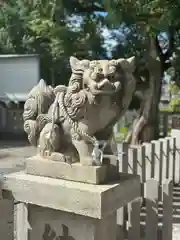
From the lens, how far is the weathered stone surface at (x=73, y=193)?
1500 millimetres

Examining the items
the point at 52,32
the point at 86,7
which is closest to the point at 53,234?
the point at 52,32

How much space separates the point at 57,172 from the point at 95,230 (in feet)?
1.12

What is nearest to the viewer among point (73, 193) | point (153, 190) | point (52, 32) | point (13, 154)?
point (73, 193)

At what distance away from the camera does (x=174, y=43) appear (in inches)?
314

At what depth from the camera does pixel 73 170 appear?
163 centimetres

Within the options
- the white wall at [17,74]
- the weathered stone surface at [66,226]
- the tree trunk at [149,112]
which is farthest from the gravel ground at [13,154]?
the weathered stone surface at [66,226]

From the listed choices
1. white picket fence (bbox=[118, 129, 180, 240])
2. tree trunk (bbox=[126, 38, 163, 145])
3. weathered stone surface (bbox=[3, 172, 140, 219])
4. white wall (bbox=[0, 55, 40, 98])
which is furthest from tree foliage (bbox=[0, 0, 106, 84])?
weathered stone surface (bbox=[3, 172, 140, 219])

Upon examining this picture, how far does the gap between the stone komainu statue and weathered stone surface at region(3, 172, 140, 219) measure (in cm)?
14

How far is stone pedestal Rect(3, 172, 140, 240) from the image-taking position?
1.52 meters

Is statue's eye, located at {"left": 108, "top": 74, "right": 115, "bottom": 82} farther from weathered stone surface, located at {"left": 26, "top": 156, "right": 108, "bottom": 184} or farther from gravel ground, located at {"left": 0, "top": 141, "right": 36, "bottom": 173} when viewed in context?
gravel ground, located at {"left": 0, "top": 141, "right": 36, "bottom": 173}

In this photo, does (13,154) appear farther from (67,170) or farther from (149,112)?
(67,170)

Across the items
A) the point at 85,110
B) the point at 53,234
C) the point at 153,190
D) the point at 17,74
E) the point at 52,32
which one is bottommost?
the point at 53,234

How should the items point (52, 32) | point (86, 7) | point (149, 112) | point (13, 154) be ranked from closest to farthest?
1. point (52, 32)
2. point (86, 7)
3. point (13, 154)
4. point (149, 112)

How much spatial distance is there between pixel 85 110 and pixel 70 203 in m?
0.46
